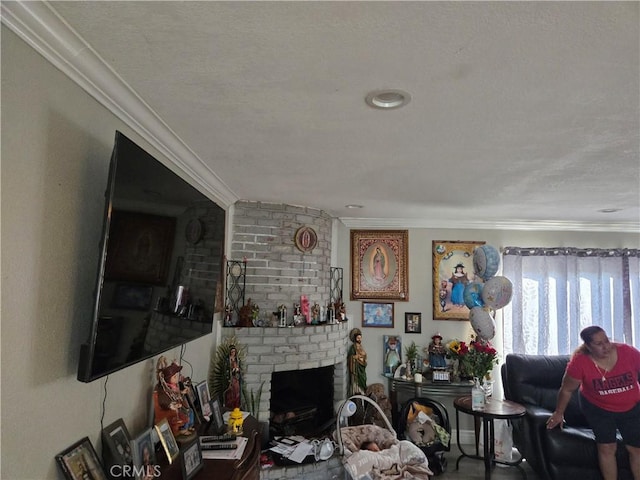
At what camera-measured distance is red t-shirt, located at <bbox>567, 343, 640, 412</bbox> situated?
3029 millimetres

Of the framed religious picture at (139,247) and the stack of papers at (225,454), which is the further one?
the stack of papers at (225,454)

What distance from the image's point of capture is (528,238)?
4.63 metres

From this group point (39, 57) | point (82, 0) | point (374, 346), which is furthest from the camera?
point (374, 346)

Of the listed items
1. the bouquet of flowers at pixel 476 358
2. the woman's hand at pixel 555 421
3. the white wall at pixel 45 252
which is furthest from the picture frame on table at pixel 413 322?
the white wall at pixel 45 252

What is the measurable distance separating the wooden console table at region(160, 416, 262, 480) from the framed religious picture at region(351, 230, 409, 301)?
253 centimetres

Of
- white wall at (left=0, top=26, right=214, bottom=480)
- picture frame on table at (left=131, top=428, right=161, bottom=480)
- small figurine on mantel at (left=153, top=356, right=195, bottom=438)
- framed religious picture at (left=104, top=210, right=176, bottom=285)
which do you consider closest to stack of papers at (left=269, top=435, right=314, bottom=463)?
small figurine on mantel at (left=153, top=356, right=195, bottom=438)

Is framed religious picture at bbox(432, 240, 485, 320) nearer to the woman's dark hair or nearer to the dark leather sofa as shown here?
the dark leather sofa

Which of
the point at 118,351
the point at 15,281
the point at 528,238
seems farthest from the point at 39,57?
the point at 528,238

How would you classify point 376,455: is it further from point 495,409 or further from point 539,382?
point 539,382

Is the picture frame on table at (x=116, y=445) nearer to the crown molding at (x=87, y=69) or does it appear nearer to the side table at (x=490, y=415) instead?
the crown molding at (x=87, y=69)

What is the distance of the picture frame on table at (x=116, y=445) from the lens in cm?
155

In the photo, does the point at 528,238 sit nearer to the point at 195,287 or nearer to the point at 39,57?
the point at 195,287

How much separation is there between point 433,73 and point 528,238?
150 inches

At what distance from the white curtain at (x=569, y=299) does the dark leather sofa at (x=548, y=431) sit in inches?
19.7
